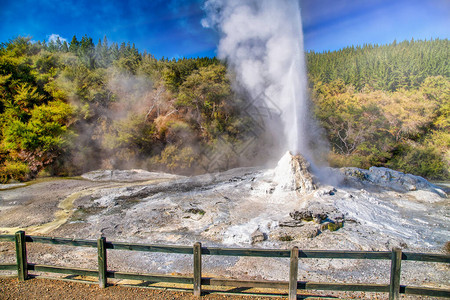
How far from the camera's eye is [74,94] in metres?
20.2

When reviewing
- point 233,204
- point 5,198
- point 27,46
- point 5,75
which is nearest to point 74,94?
point 5,75

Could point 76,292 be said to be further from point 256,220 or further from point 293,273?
point 256,220

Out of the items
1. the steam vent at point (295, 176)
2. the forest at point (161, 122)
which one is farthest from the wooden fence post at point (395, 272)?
the forest at point (161, 122)

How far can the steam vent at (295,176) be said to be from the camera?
10266 millimetres

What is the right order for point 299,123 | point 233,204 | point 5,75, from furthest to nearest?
point 5,75, point 299,123, point 233,204

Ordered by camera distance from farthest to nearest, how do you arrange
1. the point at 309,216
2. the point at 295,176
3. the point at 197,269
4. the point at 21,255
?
the point at 295,176 < the point at 309,216 < the point at 21,255 < the point at 197,269

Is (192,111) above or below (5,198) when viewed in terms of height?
above

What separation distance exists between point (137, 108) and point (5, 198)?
1343 centimetres

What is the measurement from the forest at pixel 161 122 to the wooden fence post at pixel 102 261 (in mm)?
15621

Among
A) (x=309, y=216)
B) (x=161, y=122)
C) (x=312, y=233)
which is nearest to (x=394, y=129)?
(x=309, y=216)

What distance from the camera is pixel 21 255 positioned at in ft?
12.8

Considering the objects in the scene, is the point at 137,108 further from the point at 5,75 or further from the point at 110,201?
the point at 110,201

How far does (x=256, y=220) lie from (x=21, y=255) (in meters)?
5.71

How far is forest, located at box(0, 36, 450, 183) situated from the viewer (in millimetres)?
A: 17672
